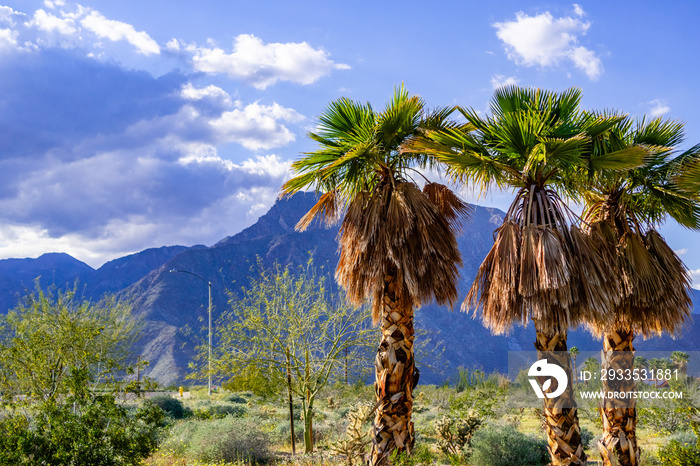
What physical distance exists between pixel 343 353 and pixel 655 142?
10092mm

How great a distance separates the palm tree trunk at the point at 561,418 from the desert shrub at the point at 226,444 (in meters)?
7.91

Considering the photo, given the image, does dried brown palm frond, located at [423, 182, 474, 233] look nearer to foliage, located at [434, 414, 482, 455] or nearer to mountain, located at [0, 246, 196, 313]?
foliage, located at [434, 414, 482, 455]

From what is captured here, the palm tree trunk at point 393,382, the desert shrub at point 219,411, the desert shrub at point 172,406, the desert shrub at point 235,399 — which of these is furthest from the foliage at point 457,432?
the desert shrub at point 235,399

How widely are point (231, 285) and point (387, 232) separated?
98.8 meters

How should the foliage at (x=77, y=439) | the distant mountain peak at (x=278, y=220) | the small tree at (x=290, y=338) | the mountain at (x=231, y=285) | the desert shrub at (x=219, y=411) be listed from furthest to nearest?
1. the distant mountain peak at (x=278, y=220)
2. the mountain at (x=231, y=285)
3. the desert shrub at (x=219, y=411)
4. the small tree at (x=290, y=338)
5. the foliage at (x=77, y=439)

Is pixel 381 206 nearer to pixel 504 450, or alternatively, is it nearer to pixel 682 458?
pixel 682 458

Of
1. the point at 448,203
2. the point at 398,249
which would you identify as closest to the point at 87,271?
the point at 448,203

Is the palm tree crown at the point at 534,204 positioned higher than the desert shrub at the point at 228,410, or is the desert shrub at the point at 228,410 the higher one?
the palm tree crown at the point at 534,204

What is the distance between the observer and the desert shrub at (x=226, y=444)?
45.9ft

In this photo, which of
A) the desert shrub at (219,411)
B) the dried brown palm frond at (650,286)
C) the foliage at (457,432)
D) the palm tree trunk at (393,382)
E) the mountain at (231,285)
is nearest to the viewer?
the palm tree trunk at (393,382)

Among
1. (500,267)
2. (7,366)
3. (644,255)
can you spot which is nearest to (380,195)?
(500,267)

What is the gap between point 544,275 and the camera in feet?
27.6

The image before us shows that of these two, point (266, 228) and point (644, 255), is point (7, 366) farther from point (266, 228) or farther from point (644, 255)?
point (266, 228)

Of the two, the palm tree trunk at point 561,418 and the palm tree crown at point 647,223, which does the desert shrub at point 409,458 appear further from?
the palm tree crown at point 647,223
